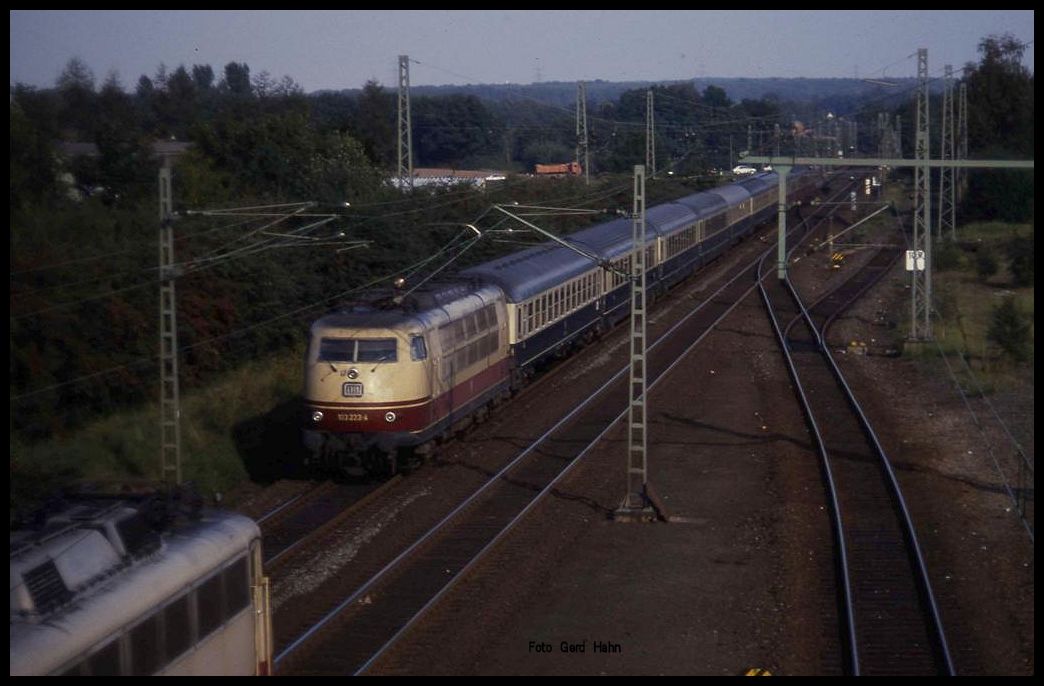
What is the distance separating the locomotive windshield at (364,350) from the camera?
50.4ft

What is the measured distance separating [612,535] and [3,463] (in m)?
7.92

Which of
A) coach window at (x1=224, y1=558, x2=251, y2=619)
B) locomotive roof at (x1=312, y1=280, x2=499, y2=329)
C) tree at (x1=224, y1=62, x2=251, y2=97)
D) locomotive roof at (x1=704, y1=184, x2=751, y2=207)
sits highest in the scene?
tree at (x1=224, y1=62, x2=251, y2=97)

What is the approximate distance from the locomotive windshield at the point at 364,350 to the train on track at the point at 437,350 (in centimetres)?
1

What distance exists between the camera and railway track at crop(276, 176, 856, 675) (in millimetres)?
9898

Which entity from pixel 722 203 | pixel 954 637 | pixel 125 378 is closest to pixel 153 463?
pixel 125 378

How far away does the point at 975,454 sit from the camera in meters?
16.9

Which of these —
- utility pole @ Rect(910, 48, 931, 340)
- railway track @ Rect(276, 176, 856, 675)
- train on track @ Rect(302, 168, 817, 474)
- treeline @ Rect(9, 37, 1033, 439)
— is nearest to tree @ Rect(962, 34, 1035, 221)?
treeline @ Rect(9, 37, 1033, 439)

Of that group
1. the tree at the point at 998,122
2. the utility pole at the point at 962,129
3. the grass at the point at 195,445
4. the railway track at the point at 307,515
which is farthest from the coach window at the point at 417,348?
the tree at the point at 998,122

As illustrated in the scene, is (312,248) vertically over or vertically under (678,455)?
over

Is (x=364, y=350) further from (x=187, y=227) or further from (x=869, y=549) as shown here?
(x=187, y=227)

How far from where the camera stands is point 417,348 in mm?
15578

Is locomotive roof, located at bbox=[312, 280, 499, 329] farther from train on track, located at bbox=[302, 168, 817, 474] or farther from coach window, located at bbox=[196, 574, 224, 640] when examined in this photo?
coach window, located at bbox=[196, 574, 224, 640]

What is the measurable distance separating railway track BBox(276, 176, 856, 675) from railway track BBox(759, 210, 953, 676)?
3702mm

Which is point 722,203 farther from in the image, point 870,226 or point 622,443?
point 622,443
